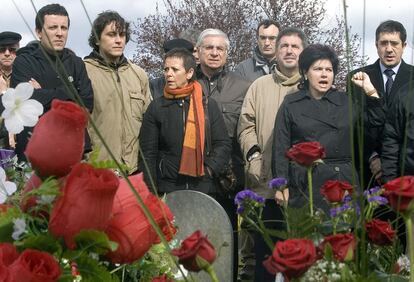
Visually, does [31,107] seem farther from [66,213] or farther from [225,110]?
[225,110]

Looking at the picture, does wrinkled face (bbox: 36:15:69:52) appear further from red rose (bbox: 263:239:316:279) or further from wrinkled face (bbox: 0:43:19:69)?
red rose (bbox: 263:239:316:279)

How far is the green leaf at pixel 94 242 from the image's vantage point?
126 cm

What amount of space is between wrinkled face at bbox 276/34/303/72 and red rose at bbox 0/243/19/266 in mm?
4224

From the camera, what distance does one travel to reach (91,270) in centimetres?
133

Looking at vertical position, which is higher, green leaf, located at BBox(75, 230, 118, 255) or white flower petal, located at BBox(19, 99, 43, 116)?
white flower petal, located at BBox(19, 99, 43, 116)

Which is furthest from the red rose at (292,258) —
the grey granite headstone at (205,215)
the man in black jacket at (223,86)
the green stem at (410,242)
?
the man in black jacket at (223,86)

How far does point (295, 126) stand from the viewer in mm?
5004

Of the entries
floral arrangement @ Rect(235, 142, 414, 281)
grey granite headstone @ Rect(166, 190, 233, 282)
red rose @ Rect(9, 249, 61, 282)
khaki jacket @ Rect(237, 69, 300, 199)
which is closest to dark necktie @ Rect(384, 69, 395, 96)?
khaki jacket @ Rect(237, 69, 300, 199)

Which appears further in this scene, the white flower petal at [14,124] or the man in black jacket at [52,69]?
the man in black jacket at [52,69]

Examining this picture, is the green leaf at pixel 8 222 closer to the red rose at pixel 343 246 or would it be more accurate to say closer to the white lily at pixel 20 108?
the white lily at pixel 20 108

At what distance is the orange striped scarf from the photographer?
5.27 m

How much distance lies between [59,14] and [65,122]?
3.73 m

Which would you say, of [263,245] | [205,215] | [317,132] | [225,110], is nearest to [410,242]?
[205,215]

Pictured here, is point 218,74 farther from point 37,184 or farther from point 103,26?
point 37,184
